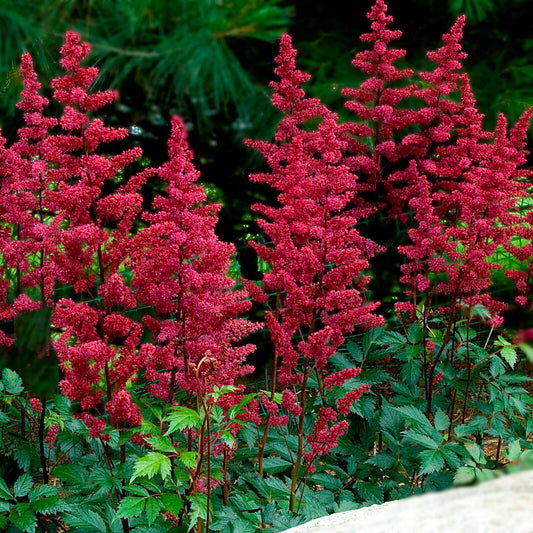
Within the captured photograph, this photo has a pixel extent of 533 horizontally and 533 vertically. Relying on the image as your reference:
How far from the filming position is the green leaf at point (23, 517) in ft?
7.70

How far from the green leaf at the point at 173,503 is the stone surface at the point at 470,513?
75 centimetres

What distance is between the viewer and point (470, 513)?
141cm

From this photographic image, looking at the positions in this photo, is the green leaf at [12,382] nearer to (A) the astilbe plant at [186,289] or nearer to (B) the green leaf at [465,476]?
(A) the astilbe plant at [186,289]

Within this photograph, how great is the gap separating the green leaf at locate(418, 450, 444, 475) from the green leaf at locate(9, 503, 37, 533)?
1.27 m

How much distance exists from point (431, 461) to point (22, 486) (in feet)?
4.49

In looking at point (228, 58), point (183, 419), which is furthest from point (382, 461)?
point (228, 58)

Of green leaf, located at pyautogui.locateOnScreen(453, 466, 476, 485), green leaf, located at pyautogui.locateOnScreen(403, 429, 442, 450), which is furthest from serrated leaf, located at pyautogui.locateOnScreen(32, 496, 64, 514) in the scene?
green leaf, located at pyautogui.locateOnScreen(453, 466, 476, 485)

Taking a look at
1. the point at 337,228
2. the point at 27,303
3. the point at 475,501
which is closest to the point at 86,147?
the point at 27,303

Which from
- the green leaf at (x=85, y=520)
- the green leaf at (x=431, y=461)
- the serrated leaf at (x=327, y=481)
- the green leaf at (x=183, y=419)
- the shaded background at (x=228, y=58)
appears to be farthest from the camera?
the shaded background at (x=228, y=58)

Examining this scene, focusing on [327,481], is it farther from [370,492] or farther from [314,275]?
[314,275]

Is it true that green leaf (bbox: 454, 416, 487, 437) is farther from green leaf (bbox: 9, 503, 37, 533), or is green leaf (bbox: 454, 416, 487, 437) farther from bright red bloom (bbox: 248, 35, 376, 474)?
green leaf (bbox: 9, 503, 37, 533)

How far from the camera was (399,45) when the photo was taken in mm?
4348

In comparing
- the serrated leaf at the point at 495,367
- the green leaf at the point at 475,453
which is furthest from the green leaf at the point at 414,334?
the green leaf at the point at 475,453

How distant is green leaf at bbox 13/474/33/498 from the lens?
248cm
